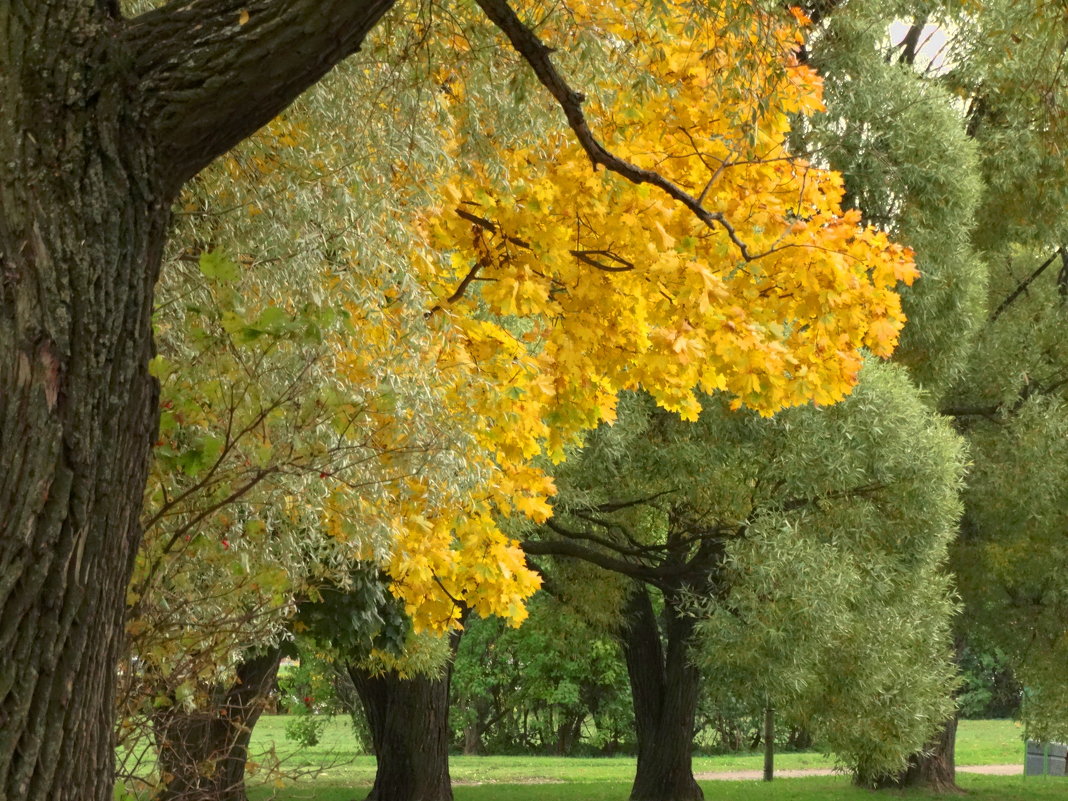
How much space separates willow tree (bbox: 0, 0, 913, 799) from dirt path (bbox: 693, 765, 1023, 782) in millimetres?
20373

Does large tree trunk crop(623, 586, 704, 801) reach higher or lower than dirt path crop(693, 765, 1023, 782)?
higher

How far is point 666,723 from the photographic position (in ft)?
59.5

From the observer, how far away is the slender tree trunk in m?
17.0

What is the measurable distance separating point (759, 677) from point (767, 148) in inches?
289

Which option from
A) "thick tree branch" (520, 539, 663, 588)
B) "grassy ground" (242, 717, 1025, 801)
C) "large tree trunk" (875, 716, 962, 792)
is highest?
"thick tree branch" (520, 539, 663, 588)

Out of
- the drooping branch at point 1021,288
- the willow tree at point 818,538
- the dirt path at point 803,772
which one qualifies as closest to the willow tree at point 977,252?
the drooping branch at point 1021,288

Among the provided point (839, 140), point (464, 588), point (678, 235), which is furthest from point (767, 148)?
point (839, 140)

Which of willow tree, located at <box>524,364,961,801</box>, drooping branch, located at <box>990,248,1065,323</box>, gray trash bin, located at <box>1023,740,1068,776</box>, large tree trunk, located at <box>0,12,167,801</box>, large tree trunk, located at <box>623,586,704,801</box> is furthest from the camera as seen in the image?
gray trash bin, located at <box>1023,740,1068,776</box>

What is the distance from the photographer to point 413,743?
56.1ft

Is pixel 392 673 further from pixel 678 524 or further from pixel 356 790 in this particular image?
pixel 356 790

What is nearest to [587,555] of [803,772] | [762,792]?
[762,792]

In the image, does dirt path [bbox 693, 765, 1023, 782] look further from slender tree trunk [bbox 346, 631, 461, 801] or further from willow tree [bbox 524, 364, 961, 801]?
willow tree [bbox 524, 364, 961, 801]

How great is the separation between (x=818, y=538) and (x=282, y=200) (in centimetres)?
895

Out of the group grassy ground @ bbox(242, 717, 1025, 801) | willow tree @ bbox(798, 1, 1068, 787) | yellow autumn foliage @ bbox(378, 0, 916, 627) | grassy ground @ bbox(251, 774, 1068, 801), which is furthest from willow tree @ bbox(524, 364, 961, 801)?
grassy ground @ bbox(251, 774, 1068, 801)
